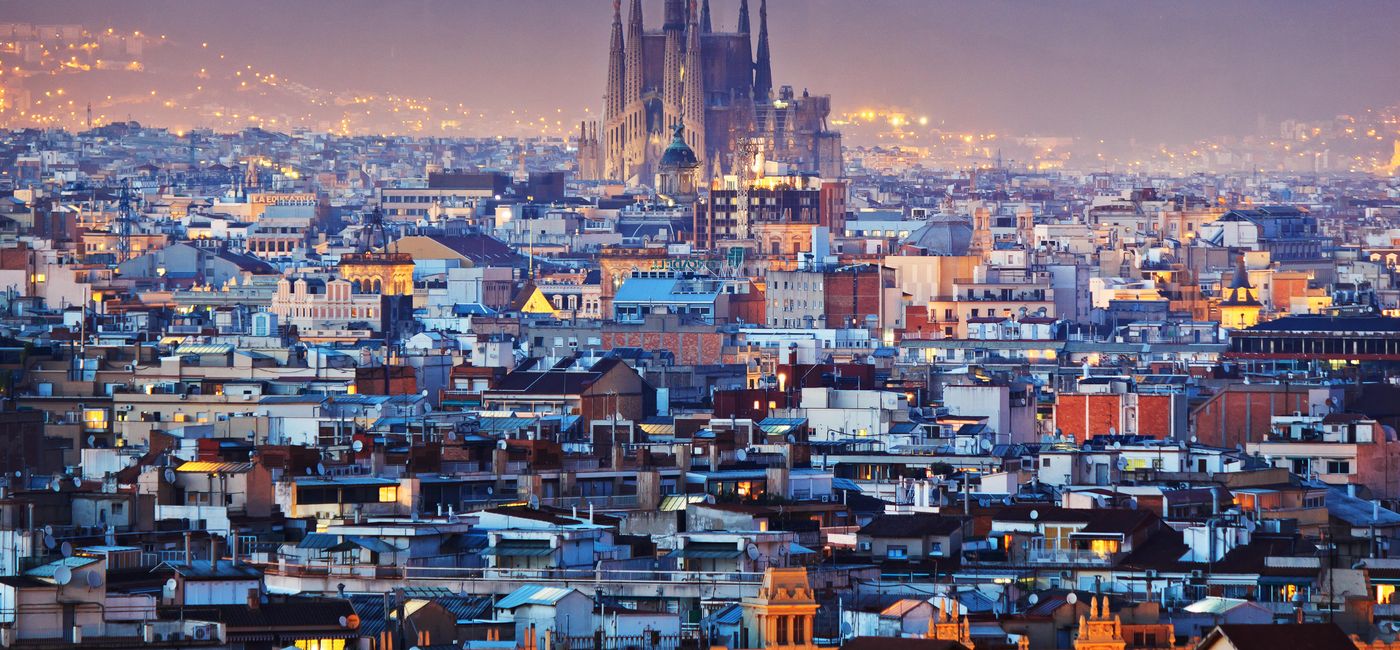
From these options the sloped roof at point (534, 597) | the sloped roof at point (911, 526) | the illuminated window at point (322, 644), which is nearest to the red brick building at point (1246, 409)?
the sloped roof at point (911, 526)

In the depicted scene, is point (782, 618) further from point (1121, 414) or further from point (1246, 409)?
point (1246, 409)

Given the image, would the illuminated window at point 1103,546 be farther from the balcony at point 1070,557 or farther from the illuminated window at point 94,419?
the illuminated window at point 94,419

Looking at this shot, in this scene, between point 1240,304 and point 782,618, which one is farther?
point 1240,304

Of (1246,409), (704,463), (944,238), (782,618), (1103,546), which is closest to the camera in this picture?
(782,618)

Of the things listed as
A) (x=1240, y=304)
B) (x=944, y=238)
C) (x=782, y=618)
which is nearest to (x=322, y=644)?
(x=782, y=618)

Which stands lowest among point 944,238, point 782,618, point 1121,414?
point 782,618

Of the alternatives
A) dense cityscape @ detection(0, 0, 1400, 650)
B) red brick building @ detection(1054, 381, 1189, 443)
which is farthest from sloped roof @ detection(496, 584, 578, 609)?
red brick building @ detection(1054, 381, 1189, 443)

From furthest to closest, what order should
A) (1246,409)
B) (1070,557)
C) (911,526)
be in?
1. (1246,409)
2. (911,526)
3. (1070,557)

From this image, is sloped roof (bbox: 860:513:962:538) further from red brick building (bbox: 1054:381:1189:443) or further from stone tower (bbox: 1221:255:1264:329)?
stone tower (bbox: 1221:255:1264:329)

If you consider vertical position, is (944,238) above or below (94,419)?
above

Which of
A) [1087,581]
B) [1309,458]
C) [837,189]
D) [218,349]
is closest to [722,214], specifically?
[837,189]

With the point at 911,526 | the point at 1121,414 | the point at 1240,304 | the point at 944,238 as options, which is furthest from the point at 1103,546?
the point at 944,238

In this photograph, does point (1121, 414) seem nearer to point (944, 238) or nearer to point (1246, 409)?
point (1246, 409)
